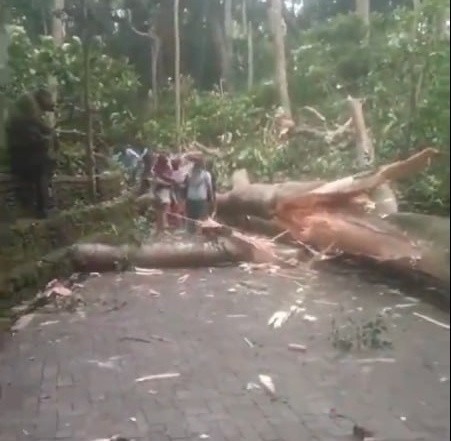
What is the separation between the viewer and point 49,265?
117 cm

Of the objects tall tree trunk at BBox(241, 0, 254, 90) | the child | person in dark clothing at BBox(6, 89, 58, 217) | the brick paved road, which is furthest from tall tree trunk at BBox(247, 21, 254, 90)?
person in dark clothing at BBox(6, 89, 58, 217)

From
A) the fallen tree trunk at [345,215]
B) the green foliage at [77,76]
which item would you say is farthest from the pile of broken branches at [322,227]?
the green foliage at [77,76]

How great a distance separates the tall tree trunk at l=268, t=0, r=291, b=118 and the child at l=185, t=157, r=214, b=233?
0.41ft

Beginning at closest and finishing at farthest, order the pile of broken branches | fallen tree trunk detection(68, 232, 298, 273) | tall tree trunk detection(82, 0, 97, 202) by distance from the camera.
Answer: the pile of broken branches < fallen tree trunk detection(68, 232, 298, 273) < tall tree trunk detection(82, 0, 97, 202)

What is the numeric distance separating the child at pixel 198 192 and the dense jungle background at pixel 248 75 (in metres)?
0.03

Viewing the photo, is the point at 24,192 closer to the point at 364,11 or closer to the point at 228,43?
the point at 228,43

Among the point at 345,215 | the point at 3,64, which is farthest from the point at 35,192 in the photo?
the point at 345,215

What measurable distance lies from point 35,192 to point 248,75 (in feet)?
1.31

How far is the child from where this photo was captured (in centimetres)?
97

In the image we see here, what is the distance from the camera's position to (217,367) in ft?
3.42

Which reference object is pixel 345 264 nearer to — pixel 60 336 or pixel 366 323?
pixel 366 323

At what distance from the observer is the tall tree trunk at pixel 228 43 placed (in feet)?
3.13

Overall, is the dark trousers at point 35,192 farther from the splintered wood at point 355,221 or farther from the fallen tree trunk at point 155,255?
the splintered wood at point 355,221

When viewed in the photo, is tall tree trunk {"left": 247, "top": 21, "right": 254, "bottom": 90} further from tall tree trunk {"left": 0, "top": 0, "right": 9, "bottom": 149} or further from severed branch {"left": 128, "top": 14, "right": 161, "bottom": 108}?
tall tree trunk {"left": 0, "top": 0, "right": 9, "bottom": 149}
